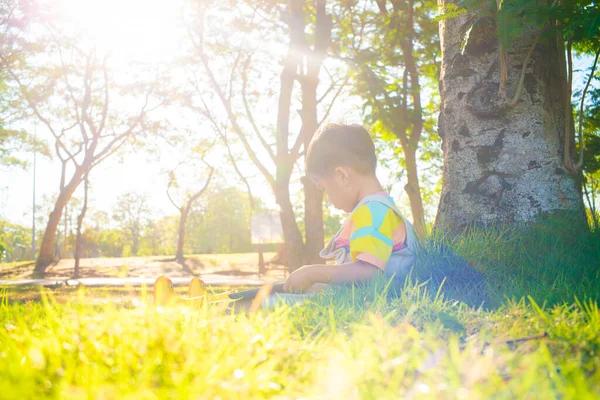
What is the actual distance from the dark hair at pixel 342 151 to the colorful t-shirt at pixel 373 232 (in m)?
0.40

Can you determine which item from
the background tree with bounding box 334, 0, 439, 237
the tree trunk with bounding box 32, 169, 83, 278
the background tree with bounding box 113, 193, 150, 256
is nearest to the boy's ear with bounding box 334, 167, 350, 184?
the background tree with bounding box 334, 0, 439, 237

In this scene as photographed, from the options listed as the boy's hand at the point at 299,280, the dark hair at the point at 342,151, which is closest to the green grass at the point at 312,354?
the boy's hand at the point at 299,280

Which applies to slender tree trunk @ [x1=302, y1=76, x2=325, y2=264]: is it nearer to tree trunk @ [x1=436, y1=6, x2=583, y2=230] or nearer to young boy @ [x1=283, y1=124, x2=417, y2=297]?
tree trunk @ [x1=436, y1=6, x2=583, y2=230]

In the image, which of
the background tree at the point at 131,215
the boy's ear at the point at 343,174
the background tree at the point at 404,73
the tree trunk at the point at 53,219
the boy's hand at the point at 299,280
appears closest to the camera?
the boy's hand at the point at 299,280

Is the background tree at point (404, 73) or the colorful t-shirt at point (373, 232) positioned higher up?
the background tree at point (404, 73)

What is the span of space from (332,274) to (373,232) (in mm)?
364

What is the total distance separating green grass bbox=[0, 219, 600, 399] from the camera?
1193 mm

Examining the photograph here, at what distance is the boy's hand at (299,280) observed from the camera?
3061mm

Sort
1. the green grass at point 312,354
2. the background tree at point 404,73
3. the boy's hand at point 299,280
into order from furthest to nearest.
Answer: the background tree at point 404,73 < the boy's hand at point 299,280 < the green grass at point 312,354

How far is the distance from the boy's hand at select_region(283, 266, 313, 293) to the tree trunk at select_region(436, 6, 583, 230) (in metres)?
1.71

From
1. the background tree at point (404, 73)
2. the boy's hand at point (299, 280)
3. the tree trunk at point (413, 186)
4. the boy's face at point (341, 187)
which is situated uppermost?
the background tree at point (404, 73)

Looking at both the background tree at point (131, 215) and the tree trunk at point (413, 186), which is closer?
the tree trunk at point (413, 186)

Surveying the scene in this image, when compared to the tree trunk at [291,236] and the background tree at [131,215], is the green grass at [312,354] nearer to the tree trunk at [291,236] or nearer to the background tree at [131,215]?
the tree trunk at [291,236]

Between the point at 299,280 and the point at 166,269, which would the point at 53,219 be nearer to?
the point at 166,269
